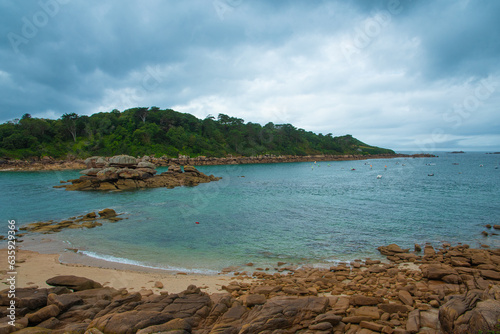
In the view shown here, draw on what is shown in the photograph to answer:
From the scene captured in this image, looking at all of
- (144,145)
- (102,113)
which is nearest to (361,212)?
(144,145)

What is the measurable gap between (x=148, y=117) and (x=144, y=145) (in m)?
19.0

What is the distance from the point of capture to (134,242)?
18406mm

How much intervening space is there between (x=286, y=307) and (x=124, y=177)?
47141 millimetres

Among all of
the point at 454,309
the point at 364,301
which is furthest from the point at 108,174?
the point at 454,309

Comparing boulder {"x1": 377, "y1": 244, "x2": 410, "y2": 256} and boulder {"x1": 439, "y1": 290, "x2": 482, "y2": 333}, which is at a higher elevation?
boulder {"x1": 439, "y1": 290, "x2": 482, "y2": 333}

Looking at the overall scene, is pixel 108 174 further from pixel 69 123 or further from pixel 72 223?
pixel 69 123

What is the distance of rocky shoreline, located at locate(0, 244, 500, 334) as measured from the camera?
6.99 metres

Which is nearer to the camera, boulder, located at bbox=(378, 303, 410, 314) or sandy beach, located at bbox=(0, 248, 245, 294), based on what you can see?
boulder, located at bbox=(378, 303, 410, 314)

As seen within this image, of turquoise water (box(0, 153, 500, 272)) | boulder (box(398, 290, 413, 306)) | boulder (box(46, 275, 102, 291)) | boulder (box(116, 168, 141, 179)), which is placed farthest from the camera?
boulder (box(116, 168, 141, 179))

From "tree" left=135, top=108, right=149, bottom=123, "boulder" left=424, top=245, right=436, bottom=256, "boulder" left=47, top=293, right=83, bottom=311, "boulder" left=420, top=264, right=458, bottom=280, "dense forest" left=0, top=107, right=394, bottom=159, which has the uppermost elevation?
"tree" left=135, top=108, right=149, bottom=123

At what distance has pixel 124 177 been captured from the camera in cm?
4822

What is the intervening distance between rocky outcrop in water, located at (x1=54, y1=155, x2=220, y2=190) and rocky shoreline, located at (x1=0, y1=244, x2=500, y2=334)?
131ft

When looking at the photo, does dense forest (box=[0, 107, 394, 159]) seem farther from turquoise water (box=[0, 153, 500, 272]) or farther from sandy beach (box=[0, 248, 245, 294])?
sandy beach (box=[0, 248, 245, 294])

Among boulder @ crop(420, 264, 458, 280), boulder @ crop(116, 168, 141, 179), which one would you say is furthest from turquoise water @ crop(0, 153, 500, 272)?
boulder @ crop(116, 168, 141, 179)
